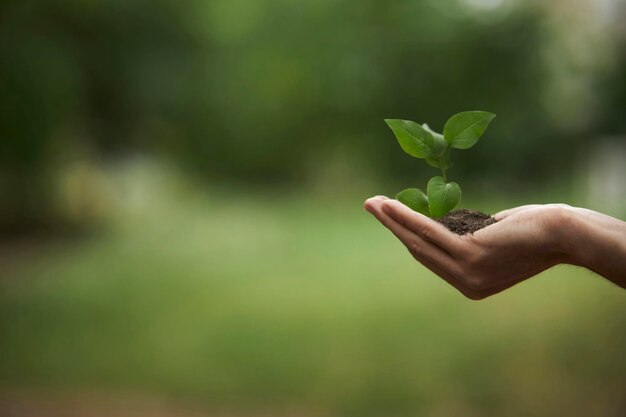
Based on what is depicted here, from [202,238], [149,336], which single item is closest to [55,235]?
[202,238]

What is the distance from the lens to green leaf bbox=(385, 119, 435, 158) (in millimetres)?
1188

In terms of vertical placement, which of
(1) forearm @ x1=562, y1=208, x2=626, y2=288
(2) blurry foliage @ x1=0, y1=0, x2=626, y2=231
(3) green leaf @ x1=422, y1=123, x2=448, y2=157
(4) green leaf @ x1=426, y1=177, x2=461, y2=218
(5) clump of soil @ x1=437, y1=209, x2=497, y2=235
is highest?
(2) blurry foliage @ x1=0, y1=0, x2=626, y2=231

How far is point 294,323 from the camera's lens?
10.8ft

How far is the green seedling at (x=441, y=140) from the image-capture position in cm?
119

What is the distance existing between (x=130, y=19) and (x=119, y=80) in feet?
1.25

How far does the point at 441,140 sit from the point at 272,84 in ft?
8.50

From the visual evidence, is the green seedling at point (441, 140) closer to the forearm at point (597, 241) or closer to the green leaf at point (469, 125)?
the green leaf at point (469, 125)

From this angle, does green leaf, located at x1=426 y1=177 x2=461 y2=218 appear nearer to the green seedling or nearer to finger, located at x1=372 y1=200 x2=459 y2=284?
the green seedling

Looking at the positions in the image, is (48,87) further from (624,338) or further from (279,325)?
(624,338)

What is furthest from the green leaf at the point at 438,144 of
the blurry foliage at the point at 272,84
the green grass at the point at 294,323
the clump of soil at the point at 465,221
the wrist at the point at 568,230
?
the blurry foliage at the point at 272,84

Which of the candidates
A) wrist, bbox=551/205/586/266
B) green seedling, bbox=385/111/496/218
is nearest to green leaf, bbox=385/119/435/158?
green seedling, bbox=385/111/496/218

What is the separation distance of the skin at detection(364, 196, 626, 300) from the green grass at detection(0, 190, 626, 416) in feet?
5.56

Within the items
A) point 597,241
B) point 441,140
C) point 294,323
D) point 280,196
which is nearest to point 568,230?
point 597,241

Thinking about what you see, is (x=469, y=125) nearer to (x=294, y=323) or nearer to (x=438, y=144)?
(x=438, y=144)
